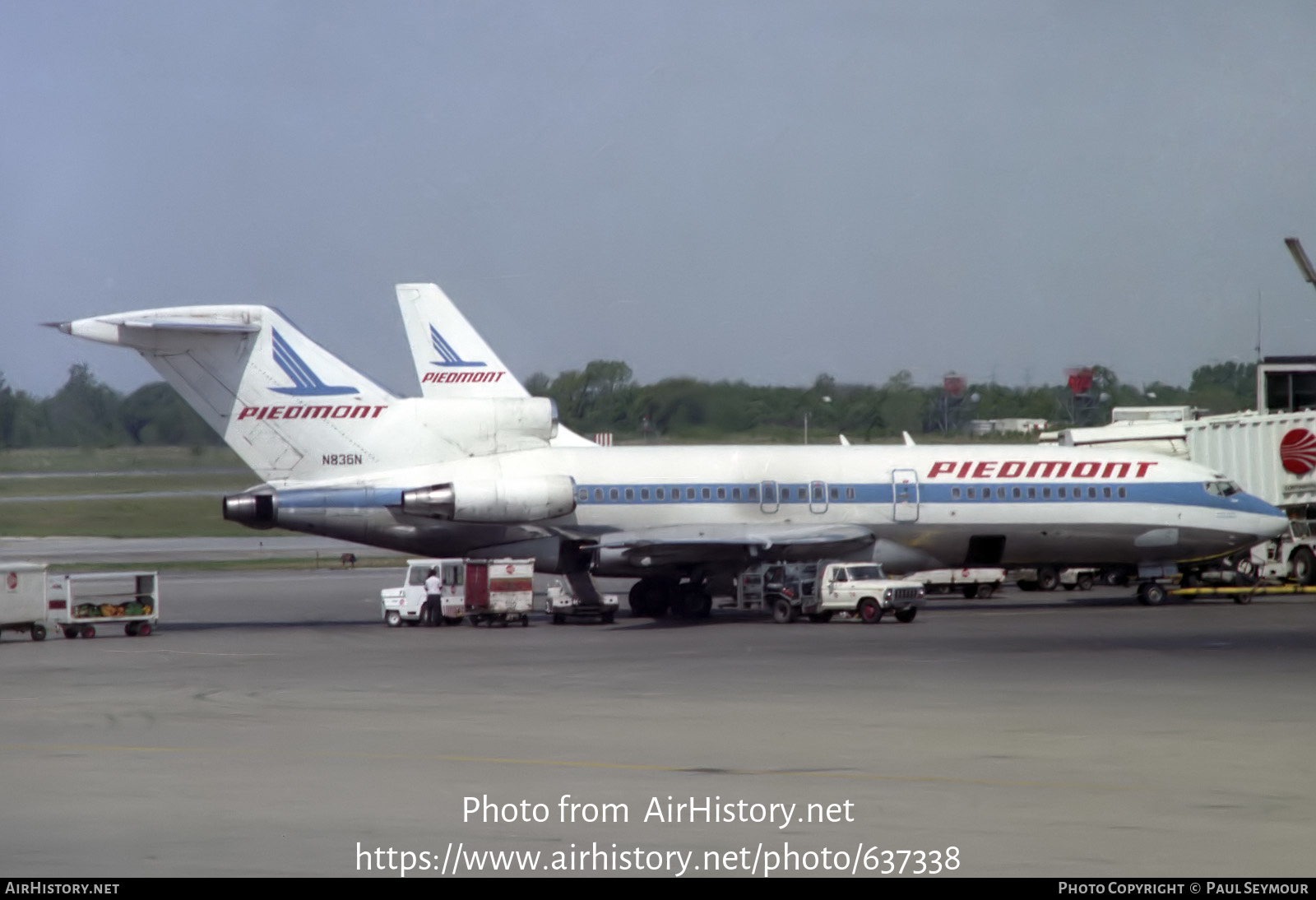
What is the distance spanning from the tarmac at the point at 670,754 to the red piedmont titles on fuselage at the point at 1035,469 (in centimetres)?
788

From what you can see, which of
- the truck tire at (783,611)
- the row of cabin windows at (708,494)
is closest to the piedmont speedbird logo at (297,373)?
the row of cabin windows at (708,494)

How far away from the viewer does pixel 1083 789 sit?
13.9m

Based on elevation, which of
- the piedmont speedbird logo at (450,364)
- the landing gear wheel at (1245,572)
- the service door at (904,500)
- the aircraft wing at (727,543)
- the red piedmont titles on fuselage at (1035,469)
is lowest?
the landing gear wheel at (1245,572)

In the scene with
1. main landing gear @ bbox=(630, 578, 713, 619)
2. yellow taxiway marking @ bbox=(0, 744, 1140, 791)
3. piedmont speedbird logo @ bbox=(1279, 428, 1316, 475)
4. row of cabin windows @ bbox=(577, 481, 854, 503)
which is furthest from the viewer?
piedmont speedbird logo @ bbox=(1279, 428, 1316, 475)

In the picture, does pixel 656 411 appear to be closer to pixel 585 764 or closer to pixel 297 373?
pixel 297 373

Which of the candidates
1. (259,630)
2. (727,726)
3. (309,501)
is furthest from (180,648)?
(727,726)

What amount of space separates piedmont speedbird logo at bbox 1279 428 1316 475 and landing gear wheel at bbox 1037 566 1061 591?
728cm

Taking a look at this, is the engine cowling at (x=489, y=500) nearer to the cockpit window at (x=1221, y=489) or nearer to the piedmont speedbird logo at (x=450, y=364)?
the piedmont speedbird logo at (x=450, y=364)

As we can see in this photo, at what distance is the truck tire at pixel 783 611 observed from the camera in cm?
3381

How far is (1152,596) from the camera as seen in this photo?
38469 millimetres

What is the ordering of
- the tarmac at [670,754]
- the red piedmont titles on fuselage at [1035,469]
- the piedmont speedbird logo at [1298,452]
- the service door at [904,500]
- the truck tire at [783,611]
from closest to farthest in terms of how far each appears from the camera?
the tarmac at [670,754] → the truck tire at [783,611] → the service door at [904,500] → the red piedmont titles on fuselage at [1035,469] → the piedmont speedbird logo at [1298,452]

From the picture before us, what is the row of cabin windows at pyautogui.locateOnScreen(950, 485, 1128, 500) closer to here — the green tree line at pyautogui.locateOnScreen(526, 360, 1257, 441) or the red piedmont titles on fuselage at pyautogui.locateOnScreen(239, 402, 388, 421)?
the green tree line at pyautogui.locateOnScreen(526, 360, 1257, 441)

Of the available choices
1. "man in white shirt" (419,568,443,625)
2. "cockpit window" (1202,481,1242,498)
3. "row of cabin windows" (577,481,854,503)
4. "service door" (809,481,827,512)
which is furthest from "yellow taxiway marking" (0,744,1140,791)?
"cockpit window" (1202,481,1242,498)

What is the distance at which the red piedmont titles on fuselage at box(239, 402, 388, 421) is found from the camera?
34.7m
